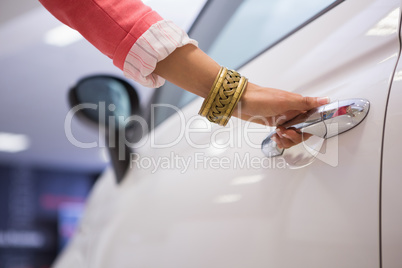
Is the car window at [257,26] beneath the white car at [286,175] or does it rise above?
above

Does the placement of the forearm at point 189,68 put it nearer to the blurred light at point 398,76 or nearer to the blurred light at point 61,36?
Result: the blurred light at point 398,76

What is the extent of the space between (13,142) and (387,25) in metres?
7.89

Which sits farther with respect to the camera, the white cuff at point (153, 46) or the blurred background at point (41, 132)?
the blurred background at point (41, 132)

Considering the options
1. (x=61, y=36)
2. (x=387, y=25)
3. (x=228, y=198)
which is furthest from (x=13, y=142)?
(x=387, y=25)

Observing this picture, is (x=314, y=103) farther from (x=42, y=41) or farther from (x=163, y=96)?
(x=42, y=41)

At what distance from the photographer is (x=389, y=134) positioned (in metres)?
0.47

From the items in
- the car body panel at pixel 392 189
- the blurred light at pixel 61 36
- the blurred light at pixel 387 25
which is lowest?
the car body panel at pixel 392 189

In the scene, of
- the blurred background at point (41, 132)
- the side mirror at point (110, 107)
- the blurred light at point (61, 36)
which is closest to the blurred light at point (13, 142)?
the blurred background at point (41, 132)

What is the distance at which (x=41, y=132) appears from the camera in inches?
277

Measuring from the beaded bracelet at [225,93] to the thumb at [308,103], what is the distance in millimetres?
80

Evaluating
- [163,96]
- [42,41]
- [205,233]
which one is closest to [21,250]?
[42,41]

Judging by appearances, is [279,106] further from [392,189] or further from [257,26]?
[257,26]

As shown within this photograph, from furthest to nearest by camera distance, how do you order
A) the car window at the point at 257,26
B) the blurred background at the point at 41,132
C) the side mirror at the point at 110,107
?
the blurred background at the point at 41,132, the side mirror at the point at 110,107, the car window at the point at 257,26

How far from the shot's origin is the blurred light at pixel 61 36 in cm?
436
